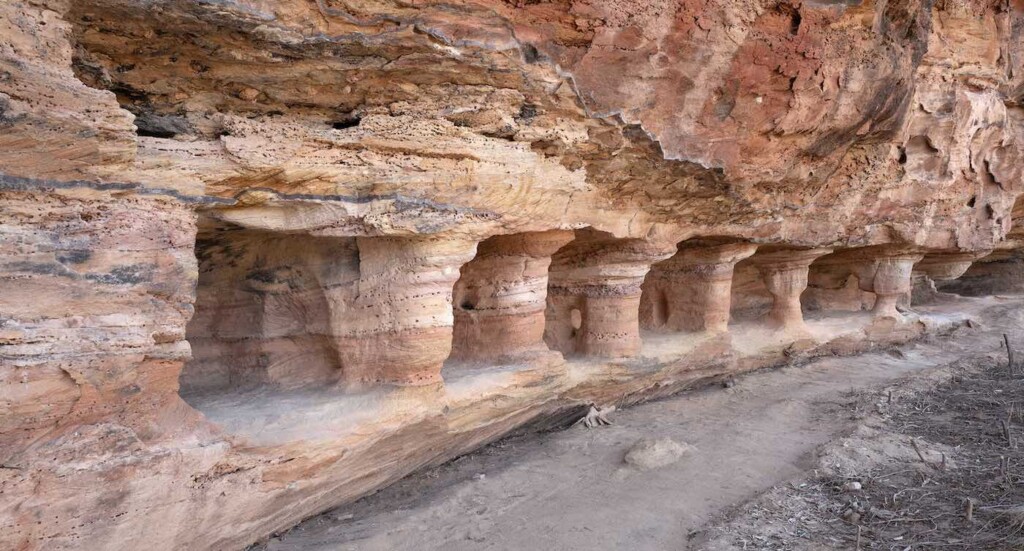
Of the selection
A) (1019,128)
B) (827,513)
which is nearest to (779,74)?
(827,513)

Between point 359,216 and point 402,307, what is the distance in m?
0.65

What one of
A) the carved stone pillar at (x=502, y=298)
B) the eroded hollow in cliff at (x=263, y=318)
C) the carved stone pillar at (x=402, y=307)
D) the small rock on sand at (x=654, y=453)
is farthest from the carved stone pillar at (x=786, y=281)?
the eroded hollow in cliff at (x=263, y=318)

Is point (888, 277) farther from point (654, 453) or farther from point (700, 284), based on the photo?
point (654, 453)

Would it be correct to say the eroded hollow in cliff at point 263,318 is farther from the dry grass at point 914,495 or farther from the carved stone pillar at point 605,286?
the dry grass at point 914,495

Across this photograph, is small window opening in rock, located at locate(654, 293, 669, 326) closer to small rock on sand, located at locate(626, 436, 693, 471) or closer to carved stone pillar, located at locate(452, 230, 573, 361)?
small rock on sand, located at locate(626, 436, 693, 471)

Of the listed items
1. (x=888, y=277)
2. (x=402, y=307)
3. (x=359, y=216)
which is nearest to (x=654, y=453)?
(x=402, y=307)

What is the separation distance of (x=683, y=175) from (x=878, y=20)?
1984mm

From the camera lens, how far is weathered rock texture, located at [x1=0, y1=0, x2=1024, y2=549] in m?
2.52

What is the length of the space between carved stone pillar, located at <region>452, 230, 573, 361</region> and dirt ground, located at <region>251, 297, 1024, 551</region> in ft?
2.59

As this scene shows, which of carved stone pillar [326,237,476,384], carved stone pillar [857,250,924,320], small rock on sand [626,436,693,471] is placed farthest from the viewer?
carved stone pillar [857,250,924,320]

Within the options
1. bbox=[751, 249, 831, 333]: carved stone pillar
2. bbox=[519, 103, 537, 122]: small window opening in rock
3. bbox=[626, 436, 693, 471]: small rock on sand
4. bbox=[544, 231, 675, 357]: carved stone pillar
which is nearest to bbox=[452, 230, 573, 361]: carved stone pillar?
bbox=[544, 231, 675, 357]: carved stone pillar

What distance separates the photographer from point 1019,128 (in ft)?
27.1

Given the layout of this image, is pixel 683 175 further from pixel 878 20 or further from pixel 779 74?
pixel 878 20

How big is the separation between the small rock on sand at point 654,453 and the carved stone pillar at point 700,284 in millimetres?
1957
